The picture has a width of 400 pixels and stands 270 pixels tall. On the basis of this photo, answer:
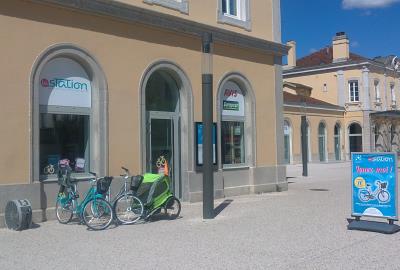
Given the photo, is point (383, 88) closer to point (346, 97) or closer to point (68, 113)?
point (346, 97)

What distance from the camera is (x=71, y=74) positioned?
1137 centimetres

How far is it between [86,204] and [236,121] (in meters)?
7.24

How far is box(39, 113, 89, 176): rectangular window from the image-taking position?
1087 centimetres

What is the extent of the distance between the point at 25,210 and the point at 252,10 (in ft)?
32.4

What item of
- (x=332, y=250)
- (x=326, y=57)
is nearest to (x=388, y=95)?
(x=326, y=57)

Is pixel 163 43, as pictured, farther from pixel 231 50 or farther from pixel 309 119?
pixel 309 119

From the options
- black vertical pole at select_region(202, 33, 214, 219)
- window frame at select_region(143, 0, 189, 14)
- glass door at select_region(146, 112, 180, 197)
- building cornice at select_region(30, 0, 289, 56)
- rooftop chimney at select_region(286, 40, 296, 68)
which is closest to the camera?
black vertical pole at select_region(202, 33, 214, 219)

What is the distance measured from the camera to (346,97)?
4634cm

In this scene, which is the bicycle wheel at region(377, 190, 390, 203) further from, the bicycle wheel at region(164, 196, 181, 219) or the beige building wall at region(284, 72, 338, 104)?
the beige building wall at region(284, 72, 338, 104)

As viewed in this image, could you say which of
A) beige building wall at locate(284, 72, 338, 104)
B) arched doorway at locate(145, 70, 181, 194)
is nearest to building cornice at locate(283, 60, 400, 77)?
beige building wall at locate(284, 72, 338, 104)

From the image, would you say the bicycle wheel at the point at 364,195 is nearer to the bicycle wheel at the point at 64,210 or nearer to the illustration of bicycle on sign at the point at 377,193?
the illustration of bicycle on sign at the point at 377,193

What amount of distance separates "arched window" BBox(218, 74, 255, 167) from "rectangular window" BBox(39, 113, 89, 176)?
4649 millimetres

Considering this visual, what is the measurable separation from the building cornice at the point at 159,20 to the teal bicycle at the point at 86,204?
11.3 ft

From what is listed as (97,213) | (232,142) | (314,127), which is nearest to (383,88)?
(314,127)
